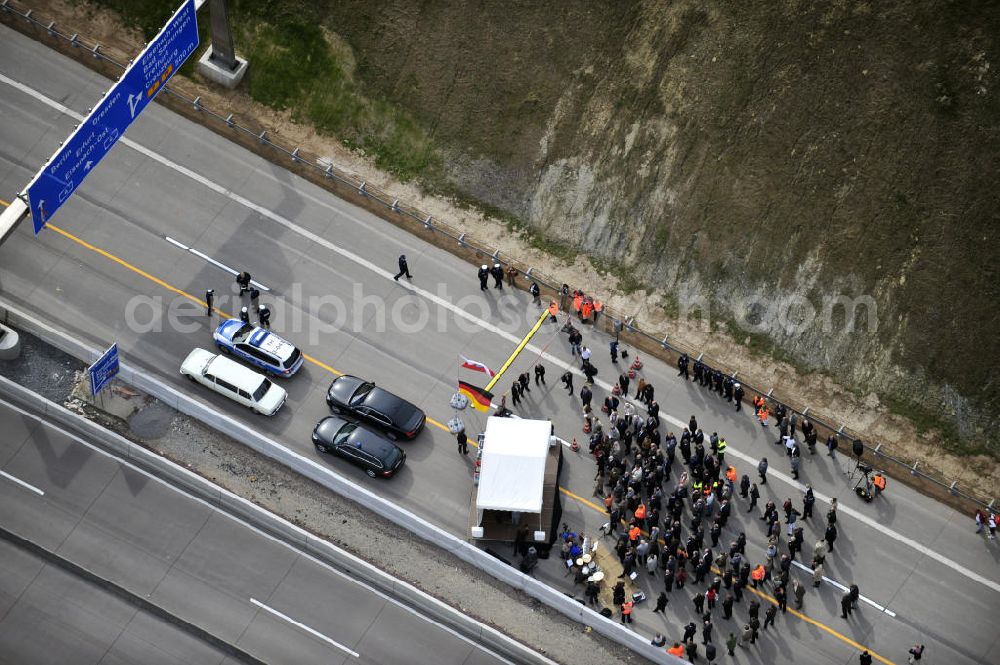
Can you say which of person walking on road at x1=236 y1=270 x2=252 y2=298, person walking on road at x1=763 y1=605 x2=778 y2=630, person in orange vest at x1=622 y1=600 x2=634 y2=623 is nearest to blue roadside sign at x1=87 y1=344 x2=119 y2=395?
person walking on road at x1=236 y1=270 x2=252 y2=298

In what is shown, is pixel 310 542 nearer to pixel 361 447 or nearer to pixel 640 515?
pixel 361 447

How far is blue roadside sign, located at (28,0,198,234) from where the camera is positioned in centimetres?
4681

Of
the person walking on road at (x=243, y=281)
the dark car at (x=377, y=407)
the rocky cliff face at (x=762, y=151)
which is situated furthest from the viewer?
the rocky cliff face at (x=762, y=151)

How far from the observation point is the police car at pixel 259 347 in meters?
49.8

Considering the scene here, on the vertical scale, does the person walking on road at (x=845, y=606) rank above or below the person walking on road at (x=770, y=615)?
above

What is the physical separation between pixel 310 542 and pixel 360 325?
31.3 ft

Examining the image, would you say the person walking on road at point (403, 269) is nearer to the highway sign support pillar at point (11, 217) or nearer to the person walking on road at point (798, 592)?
the highway sign support pillar at point (11, 217)

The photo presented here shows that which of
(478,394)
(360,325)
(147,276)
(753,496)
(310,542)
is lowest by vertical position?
(310,542)

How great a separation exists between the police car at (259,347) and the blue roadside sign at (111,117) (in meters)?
7.49

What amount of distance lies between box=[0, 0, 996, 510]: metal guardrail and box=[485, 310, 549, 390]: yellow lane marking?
5.06 ft

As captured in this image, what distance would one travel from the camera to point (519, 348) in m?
52.1

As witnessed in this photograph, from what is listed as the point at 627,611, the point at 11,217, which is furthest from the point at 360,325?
the point at 627,611

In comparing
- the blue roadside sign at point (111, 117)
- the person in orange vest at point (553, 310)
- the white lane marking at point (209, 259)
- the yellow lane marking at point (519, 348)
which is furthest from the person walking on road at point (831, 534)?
the blue roadside sign at point (111, 117)

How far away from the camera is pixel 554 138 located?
55719mm
